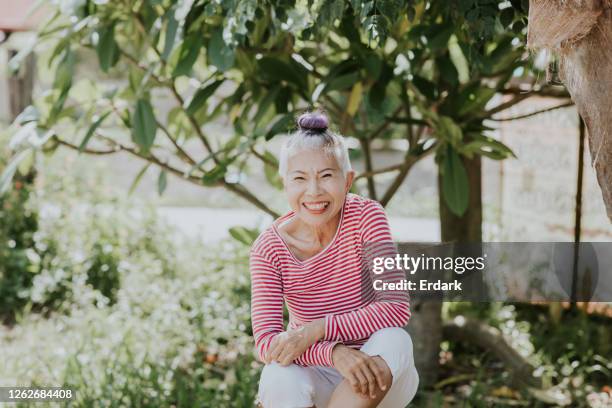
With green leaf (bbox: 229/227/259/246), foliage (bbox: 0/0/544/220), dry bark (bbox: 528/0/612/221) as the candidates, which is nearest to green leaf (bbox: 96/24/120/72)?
foliage (bbox: 0/0/544/220)

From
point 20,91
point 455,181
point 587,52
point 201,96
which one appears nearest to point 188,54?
point 201,96

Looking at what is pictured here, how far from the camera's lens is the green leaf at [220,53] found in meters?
2.74

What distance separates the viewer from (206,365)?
13.1 feet

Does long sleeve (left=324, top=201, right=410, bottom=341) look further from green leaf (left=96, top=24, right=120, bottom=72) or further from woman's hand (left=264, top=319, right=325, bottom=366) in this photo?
green leaf (left=96, top=24, right=120, bottom=72)

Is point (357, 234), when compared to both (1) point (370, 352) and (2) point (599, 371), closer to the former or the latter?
(1) point (370, 352)

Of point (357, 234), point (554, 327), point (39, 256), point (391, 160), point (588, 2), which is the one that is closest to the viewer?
point (588, 2)

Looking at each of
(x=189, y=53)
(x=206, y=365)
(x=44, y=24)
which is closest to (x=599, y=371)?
(x=206, y=365)

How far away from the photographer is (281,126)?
305cm

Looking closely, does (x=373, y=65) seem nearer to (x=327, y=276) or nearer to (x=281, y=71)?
(x=281, y=71)

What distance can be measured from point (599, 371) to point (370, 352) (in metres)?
2.25

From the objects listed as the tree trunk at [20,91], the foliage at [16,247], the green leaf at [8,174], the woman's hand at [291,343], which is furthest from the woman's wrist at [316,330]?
the tree trunk at [20,91]

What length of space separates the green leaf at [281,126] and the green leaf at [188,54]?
352mm

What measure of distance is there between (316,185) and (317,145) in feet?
0.34

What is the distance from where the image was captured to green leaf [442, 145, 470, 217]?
10.5 feet
